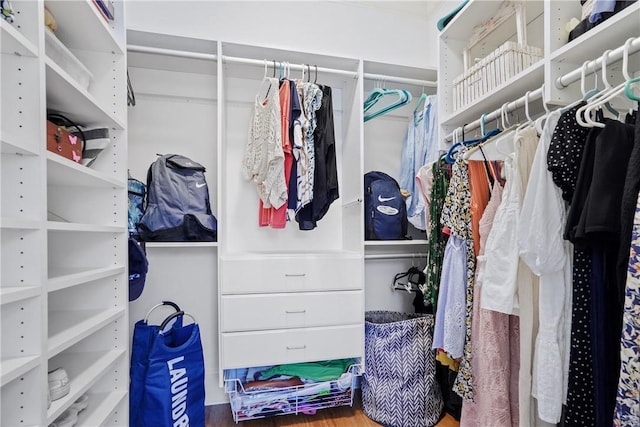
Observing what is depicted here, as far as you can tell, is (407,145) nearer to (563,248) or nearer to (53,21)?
(563,248)

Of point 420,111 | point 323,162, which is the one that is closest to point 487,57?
point 420,111

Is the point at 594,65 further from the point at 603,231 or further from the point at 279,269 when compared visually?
the point at 279,269

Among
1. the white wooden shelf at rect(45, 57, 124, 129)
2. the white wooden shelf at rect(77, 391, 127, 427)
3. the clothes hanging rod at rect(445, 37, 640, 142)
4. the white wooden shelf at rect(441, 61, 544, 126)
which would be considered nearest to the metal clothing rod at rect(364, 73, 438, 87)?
the white wooden shelf at rect(441, 61, 544, 126)

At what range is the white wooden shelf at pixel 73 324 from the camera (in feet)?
2.90

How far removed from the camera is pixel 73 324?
1055 millimetres

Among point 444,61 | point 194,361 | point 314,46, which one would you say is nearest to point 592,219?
point 444,61

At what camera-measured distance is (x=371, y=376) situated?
1.71 meters

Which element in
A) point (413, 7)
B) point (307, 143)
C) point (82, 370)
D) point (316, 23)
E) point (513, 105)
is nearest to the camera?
point (82, 370)

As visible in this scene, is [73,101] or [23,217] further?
[73,101]

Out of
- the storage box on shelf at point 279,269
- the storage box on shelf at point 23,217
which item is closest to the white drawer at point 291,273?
the storage box on shelf at point 279,269

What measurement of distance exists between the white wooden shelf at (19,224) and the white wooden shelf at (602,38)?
1.59 metres

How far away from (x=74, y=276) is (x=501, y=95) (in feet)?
5.55

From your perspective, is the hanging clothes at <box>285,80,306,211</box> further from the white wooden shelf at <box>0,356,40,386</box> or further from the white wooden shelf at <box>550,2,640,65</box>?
the white wooden shelf at <box>0,356,40,386</box>

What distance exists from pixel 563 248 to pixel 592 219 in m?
0.17
